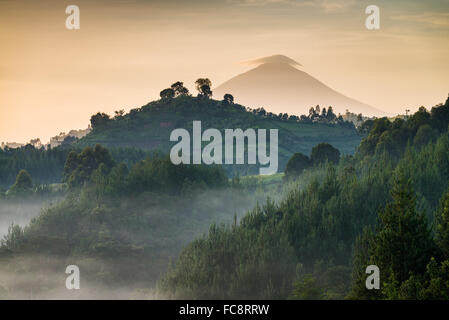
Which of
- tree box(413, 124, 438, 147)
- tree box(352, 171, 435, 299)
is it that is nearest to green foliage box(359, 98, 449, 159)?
tree box(413, 124, 438, 147)

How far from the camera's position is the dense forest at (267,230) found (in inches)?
2060

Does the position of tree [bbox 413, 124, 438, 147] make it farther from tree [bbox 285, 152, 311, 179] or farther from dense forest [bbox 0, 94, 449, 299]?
tree [bbox 285, 152, 311, 179]

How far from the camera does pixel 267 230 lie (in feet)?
332

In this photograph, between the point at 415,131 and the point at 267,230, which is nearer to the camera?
the point at 267,230

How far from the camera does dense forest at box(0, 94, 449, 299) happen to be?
52.3m

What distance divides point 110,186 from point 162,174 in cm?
1367

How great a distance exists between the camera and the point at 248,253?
96562 millimetres

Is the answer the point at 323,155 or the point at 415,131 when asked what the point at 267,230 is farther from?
the point at 323,155

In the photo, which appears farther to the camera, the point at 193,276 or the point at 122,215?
the point at 122,215

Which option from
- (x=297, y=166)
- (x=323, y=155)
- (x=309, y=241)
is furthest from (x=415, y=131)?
(x=309, y=241)

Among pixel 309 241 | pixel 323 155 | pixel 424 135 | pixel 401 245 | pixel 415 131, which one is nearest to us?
pixel 401 245
